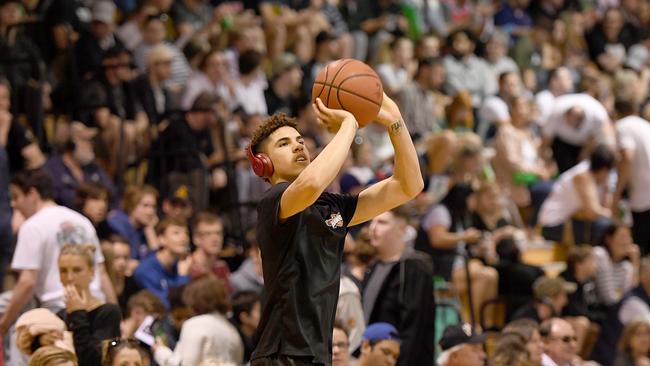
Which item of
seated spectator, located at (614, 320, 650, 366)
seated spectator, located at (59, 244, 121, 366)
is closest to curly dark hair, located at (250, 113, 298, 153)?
seated spectator, located at (59, 244, 121, 366)

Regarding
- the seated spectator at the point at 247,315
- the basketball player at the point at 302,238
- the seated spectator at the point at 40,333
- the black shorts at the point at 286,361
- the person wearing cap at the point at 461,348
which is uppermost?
the basketball player at the point at 302,238

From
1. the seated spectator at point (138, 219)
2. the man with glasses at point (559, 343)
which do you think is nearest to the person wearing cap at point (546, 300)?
the man with glasses at point (559, 343)

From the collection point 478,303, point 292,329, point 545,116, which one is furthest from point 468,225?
point 292,329

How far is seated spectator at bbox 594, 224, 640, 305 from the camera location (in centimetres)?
1164

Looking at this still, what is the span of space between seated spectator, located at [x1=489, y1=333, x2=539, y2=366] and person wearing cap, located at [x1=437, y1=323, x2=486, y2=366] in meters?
0.10

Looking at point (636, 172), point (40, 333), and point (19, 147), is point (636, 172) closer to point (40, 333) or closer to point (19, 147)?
point (19, 147)

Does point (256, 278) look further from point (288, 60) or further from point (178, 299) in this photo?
point (288, 60)

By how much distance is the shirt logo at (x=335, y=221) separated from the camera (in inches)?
213

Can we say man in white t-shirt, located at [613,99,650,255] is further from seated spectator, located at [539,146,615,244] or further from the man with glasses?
the man with glasses

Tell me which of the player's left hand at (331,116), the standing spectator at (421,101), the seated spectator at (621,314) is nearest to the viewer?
the player's left hand at (331,116)

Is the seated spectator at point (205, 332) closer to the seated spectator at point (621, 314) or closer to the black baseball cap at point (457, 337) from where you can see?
the black baseball cap at point (457, 337)

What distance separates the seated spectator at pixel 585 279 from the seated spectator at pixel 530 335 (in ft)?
8.00

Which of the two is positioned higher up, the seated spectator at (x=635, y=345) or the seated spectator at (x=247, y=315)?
the seated spectator at (x=247, y=315)

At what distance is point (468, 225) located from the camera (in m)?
11.6
